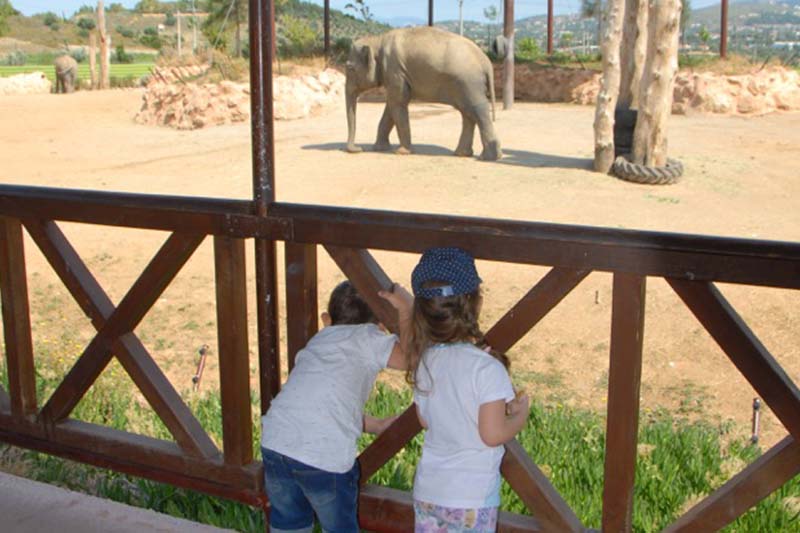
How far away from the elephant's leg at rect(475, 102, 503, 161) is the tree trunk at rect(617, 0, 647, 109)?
1.76 metres

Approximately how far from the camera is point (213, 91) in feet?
61.3

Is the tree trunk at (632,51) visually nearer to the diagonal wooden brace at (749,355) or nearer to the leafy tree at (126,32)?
the diagonal wooden brace at (749,355)

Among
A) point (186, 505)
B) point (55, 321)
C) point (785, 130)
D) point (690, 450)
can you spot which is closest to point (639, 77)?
point (785, 130)

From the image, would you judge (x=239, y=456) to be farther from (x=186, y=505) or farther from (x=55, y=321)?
(x=55, y=321)

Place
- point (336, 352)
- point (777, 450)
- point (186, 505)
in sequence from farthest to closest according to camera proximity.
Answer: point (186, 505)
point (336, 352)
point (777, 450)

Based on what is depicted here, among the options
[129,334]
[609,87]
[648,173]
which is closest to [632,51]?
[609,87]

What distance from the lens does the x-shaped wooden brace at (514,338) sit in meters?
2.49

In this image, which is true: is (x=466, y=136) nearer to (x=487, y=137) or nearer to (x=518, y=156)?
(x=487, y=137)

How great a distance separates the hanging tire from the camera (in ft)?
Result: 38.6

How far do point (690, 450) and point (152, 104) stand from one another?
1715 centimetres

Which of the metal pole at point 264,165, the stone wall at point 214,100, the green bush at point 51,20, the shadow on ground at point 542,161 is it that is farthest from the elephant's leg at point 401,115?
the green bush at point 51,20

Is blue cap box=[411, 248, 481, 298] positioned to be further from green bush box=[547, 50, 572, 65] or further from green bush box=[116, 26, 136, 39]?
green bush box=[116, 26, 136, 39]

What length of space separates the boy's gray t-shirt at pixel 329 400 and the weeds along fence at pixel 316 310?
112 millimetres

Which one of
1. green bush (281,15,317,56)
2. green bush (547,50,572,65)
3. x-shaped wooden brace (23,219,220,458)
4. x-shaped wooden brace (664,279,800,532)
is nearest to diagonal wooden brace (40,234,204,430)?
x-shaped wooden brace (23,219,220,458)
